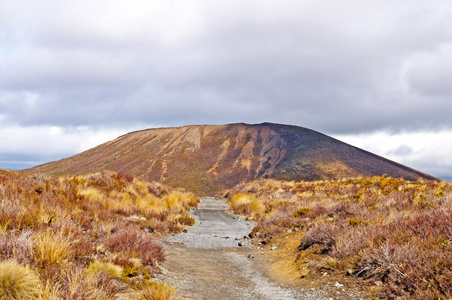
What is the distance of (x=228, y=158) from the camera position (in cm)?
7550

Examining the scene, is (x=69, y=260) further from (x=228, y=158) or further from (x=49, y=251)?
(x=228, y=158)

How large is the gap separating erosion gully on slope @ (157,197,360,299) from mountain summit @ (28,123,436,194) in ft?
150

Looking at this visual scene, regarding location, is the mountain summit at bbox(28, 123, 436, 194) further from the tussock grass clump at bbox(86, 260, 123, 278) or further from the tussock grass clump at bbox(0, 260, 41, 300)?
the tussock grass clump at bbox(0, 260, 41, 300)

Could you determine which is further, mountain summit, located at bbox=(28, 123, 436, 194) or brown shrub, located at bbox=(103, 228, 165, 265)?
mountain summit, located at bbox=(28, 123, 436, 194)

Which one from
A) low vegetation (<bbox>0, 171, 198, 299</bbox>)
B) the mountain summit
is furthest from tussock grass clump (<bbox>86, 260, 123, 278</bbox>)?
the mountain summit

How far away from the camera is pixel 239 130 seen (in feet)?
296

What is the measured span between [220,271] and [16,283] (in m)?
5.75

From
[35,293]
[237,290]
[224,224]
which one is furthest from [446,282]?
[224,224]

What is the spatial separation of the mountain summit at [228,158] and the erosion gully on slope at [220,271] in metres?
45.7

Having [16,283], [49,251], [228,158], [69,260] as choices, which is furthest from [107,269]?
[228,158]

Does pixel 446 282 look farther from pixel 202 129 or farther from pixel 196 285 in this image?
pixel 202 129

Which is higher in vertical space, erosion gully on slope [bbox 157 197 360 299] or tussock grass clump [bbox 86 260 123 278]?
tussock grass clump [bbox 86 260 123 278]

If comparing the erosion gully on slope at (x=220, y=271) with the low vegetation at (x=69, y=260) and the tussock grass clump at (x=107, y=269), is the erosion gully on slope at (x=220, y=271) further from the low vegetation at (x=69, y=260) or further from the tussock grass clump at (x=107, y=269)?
the tussock grass clump at (x=107, y=269)

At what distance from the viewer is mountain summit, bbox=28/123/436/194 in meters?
63.4
